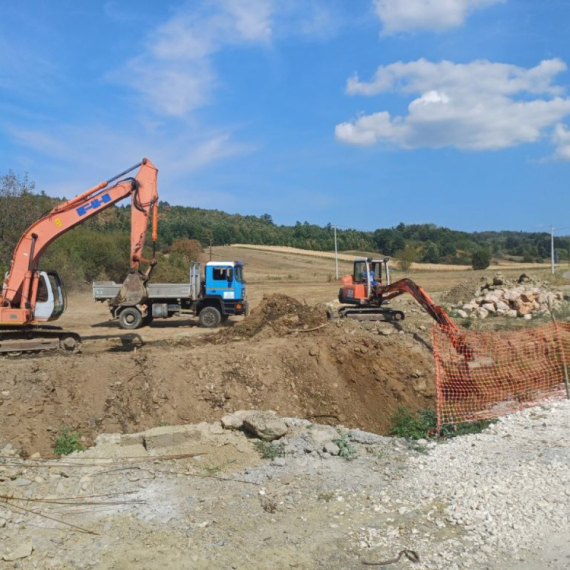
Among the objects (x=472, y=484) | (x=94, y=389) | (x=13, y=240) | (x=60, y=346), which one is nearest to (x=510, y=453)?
(x=472, y=484)

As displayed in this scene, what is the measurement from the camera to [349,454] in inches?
292

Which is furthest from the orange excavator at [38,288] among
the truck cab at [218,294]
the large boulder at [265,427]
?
the large boulder at [265,427]

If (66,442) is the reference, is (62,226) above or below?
above

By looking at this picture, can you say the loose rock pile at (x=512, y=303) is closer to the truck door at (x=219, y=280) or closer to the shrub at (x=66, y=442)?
the truck door at (x=219, y=280)

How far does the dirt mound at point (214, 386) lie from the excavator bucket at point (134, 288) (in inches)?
180

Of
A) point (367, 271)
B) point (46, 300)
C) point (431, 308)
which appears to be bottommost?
point (431, 308)

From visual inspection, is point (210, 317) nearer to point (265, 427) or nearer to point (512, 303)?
point (265, 427)

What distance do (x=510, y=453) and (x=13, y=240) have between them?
84.8 ft

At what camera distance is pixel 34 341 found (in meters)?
12.2

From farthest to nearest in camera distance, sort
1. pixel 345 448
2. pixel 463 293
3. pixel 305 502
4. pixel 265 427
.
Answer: pixel 463 293
pixel 265 427
pixel 345 448
pixel 305 502

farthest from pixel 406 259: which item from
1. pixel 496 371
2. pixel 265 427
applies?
pixel 265 427

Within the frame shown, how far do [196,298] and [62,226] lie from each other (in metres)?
6.12

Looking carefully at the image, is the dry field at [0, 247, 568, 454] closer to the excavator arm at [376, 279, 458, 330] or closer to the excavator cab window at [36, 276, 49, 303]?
the excavator arm at [376, 279, 458, 330]

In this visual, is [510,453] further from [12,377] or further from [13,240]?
[13,240]
